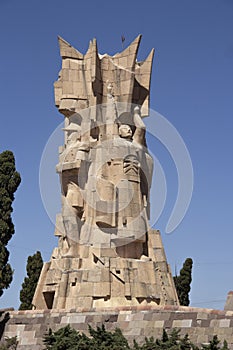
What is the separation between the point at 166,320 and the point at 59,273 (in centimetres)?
658

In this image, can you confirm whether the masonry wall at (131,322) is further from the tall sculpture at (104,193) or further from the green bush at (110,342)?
the tall sculpture at (104,193)

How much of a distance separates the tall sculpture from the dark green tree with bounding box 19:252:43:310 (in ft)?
14.7

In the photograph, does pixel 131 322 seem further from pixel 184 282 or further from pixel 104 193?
pixel 184 282

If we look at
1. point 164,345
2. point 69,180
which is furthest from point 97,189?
point 164,345

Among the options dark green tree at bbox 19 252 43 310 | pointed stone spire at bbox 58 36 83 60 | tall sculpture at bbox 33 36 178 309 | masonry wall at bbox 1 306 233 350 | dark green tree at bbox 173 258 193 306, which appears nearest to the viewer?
masonry wall at bbox 1 306 233 350

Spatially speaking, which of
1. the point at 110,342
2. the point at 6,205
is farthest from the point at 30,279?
the point at 110,342

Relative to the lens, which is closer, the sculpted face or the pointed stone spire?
the sculpted face

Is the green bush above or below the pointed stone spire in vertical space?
below

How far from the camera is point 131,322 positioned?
622 inches

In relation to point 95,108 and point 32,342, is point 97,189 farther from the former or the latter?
point 32,342

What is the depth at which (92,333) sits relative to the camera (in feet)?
46.1

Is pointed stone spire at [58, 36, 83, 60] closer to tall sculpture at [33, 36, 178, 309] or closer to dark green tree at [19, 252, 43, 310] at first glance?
tall sculpture at [33, 36, 178, 309]

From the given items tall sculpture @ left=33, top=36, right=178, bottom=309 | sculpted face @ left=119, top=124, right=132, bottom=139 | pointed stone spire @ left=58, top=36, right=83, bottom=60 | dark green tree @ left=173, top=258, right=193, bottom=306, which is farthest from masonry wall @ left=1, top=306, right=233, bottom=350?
dark green tree @ left=173, top=258, right=193, bottom=306

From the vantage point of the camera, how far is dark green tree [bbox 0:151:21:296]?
20.6 metres
